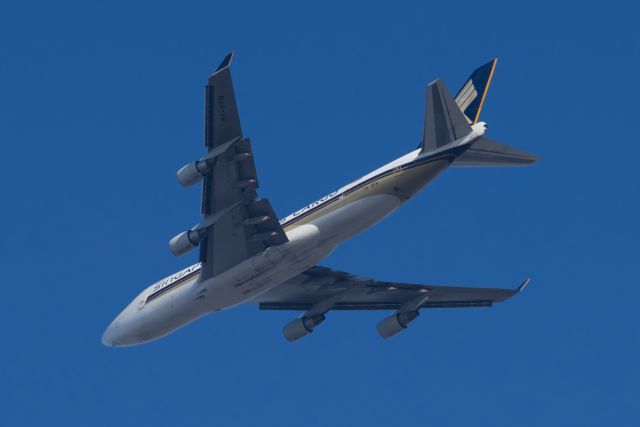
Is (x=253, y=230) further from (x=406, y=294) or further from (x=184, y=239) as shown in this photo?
(x=406, y=294)

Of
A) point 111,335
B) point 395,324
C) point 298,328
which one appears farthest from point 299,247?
point 111,335

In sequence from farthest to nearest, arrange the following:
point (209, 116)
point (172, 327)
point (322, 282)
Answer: point (322, 282) < point (172, 327) < point (209, 116)

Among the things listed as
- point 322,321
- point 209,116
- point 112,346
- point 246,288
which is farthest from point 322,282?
point 209,116

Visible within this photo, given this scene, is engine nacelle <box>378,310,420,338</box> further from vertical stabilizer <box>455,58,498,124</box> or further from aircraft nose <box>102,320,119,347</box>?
aircraft nose <box>102,320,119,347</box>

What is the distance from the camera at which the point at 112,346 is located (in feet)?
172

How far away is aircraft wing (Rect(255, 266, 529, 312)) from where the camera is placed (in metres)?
54.7

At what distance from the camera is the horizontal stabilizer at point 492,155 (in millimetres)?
45688

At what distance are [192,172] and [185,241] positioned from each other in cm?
361

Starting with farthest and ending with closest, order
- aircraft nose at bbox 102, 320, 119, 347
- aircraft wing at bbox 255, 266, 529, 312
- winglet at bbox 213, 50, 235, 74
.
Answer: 1. aircraft wing at bbox 255, 266, 529, 312
2. aircraft nose at bbox 102, 320, 119, 347
3. winglet at bbox 213, 50, 235, 74

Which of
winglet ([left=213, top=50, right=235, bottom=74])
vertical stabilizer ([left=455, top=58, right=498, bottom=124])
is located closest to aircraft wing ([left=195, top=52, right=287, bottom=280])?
winglet ([left=213, top=50, right=235, bottom=74])

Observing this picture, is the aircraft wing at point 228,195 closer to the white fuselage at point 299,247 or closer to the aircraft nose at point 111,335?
the white fuselage at point 299,247

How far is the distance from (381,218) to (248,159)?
6.38 metres

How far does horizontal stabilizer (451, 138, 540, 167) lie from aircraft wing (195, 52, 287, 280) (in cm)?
804

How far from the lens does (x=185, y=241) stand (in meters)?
46.5
